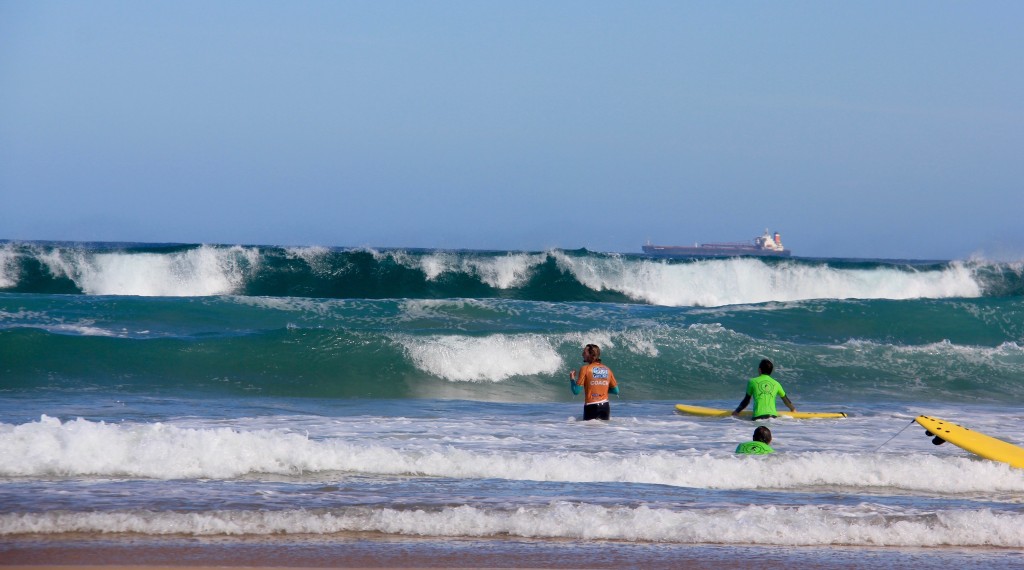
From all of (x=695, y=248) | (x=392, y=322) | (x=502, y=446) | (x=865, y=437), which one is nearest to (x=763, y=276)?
(x=392, y=322)

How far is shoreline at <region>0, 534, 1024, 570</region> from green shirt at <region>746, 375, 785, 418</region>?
508 centimetres

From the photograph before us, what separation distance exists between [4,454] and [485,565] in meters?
4.30

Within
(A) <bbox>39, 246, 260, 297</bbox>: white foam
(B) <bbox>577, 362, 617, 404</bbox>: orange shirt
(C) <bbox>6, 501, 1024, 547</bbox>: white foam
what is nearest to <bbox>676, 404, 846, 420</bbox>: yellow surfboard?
(B) <bbox>577, 362, 617, 404</bbox>: orange shirt

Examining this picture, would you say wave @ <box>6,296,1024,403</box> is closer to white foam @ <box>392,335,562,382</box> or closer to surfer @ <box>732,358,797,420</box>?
white foam @ <box>392,335,562,382</box>

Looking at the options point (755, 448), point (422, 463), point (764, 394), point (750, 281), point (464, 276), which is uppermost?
point (750, 281)

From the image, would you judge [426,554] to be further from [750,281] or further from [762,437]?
[750,281]

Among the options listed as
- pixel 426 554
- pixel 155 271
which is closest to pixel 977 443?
pixel 426 554

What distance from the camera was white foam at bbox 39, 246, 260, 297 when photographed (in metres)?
30.4

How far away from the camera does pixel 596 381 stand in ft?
37.0

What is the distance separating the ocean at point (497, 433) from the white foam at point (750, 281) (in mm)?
7328

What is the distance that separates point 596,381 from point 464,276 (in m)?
21.5

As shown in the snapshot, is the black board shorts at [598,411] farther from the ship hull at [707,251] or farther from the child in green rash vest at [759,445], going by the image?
the ship hull at [707,251]

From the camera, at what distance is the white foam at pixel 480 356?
1608 cm

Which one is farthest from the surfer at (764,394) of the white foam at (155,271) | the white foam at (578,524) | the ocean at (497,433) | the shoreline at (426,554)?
the white foam at (155,271)
